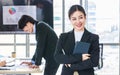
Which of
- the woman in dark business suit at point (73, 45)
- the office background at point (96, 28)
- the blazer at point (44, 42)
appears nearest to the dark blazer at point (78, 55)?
the woman in dark business suit at point (73, 45)

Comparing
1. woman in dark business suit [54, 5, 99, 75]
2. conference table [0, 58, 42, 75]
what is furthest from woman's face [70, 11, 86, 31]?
conference table [0, 58, 42, 75]

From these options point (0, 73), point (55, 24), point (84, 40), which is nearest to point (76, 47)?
point (84, 40)

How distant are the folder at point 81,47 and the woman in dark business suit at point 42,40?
1310 millimetres

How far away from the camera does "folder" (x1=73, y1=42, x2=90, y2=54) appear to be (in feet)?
7.71

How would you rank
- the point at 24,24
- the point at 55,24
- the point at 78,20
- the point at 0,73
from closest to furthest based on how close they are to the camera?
the point at 78,20 < the point at 0,73 < the point at 24,24 < the point at 55,24

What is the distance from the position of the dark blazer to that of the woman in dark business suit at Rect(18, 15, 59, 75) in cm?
→ 124

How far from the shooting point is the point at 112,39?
19.2 feet

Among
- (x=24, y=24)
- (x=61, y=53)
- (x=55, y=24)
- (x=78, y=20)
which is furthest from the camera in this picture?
(x=55, y=24)

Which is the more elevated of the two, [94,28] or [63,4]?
[63,4]

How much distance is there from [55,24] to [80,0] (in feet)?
2.42

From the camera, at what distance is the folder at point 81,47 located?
92.5 inches

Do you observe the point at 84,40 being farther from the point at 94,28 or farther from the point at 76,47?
the point at 94,28

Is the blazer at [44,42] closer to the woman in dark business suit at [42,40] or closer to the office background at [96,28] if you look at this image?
the woman in dark business suit at [42,40]

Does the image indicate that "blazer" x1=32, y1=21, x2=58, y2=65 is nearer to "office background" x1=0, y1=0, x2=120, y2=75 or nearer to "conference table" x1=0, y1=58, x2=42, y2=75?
"conference table" x1=0, y1=58, x2=42, y2=75
